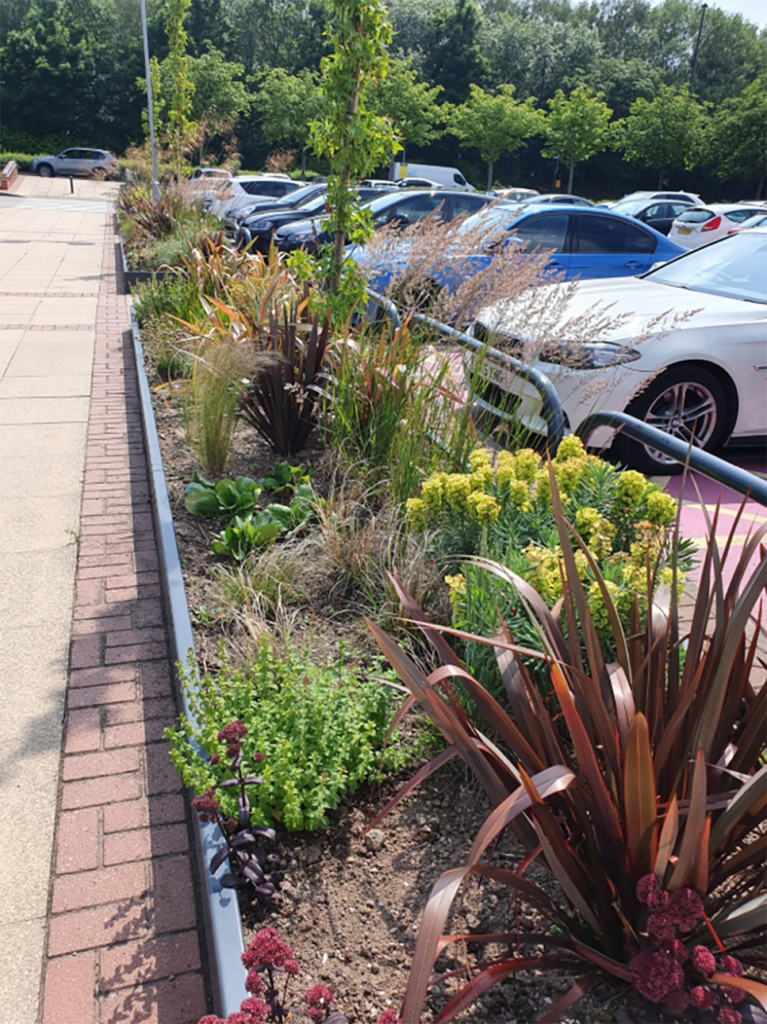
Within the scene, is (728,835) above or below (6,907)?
above

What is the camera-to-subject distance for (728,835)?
1.63 metres

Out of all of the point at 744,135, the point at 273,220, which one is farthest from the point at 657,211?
the point at 744,135

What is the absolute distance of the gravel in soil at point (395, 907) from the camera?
1858mm

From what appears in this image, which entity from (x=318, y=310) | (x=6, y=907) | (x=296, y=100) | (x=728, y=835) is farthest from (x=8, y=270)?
(x=296, y=100)

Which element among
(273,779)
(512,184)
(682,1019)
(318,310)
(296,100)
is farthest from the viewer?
(512,184)

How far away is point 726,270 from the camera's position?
6.52 m

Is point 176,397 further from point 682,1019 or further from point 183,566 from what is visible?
point 682,1019

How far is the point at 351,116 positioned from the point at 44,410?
3.64 metres

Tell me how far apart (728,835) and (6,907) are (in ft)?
6.71

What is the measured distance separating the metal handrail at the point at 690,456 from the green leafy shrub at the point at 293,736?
4.20ft

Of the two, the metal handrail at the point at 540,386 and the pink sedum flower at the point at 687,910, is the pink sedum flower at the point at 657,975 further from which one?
the metal handrail at the point at 540,386

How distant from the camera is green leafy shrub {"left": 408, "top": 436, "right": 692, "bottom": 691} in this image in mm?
2527

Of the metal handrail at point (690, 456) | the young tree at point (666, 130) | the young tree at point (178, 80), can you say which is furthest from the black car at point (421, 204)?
the young tree at point (666, 130)

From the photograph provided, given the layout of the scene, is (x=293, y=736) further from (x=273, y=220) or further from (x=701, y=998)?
(x=273, y=220)
